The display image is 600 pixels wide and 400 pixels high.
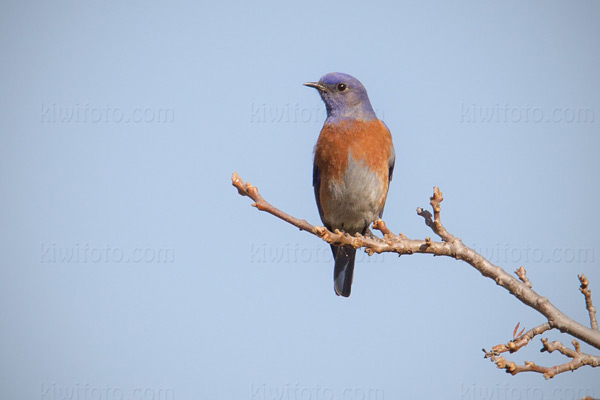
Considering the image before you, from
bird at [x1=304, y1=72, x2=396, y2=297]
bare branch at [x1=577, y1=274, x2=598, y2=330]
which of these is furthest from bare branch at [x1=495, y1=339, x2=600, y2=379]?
bird at [x1=304, y1=72, x2=396, y2=297]

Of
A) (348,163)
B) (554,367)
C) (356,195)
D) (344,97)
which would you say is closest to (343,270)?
(356,195)

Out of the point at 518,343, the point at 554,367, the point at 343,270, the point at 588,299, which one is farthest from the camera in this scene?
the point at 343,270

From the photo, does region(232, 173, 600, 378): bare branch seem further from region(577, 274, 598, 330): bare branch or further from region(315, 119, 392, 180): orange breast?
region(315, 119, 392, 180): orange breast

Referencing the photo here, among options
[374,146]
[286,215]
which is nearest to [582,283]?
[286,215]

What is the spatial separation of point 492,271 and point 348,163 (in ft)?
11.9

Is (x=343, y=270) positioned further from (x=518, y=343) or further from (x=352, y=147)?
(x=518, y=343)

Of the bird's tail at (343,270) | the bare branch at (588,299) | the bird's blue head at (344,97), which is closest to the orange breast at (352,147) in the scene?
the bird's blue head at (344,97)

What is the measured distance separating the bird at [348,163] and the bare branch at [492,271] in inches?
99.7

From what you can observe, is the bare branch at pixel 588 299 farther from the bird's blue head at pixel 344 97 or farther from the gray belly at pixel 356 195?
the bird's blue head at pixel 344 97

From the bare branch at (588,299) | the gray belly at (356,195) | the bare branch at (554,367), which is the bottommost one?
the bare branch at (554,367)

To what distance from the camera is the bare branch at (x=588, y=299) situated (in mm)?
3983

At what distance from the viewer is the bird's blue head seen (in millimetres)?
8172

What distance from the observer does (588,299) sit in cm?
413

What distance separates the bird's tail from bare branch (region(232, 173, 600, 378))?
3377mm
